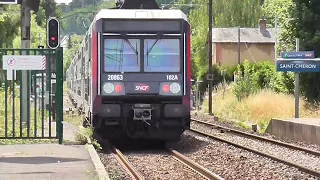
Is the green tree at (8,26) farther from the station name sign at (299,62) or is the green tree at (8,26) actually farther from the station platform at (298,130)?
the station platform at (298,130)

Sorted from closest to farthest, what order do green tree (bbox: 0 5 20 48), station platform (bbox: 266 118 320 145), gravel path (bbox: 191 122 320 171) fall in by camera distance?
gravel path (bbox: 191 122 320 171) < station platform (bbox: 266 118 320 145) < green tree (bbox: 0 5 20 48)

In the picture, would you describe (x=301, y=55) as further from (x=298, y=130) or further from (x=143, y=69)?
(x=143, y=69)

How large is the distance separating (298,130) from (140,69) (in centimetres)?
657

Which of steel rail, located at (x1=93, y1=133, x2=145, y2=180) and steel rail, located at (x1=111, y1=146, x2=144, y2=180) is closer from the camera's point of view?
steel rail, located at (x1=111, y1=146, x2=144, y2=180)

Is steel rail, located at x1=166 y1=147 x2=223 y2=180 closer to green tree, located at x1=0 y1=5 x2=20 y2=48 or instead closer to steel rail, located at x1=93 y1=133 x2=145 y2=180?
steel rail, located at x1=93 y1=133 x2=145 y2=180

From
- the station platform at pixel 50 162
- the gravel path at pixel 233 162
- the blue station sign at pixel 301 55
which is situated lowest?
the gravel path at pixel 233 162

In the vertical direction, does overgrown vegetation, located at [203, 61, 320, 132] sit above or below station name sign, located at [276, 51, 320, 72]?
below

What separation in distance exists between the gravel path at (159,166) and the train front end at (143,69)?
877 mm

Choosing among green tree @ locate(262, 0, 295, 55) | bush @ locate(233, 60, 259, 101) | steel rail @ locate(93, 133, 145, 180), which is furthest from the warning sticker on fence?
bush @ locate(233, 60, 259, 101)

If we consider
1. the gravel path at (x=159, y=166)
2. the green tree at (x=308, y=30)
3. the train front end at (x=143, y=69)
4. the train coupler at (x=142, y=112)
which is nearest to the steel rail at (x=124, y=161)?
the gravel path at (x=159, y=166)

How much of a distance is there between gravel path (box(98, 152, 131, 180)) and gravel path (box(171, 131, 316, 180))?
176 centimetres

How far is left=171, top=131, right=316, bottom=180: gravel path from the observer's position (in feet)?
43.9

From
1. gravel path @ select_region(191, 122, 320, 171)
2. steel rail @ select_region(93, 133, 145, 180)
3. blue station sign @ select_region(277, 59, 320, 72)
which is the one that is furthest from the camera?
blue station sign @ select_region(277, 59, 320, 72)

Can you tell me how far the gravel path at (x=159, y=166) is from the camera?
1341 centimetres
